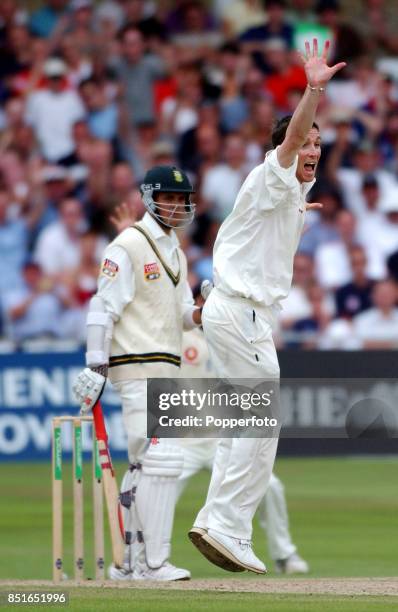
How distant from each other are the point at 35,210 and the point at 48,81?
5.94 ft

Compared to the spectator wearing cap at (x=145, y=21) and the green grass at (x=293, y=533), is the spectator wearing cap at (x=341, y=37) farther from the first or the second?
the green grass at (x=293, y=533)

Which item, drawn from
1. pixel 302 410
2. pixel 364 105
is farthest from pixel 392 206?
pixel 302 410

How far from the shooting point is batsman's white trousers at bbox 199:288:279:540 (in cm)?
774

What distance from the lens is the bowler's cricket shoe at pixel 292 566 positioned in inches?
386

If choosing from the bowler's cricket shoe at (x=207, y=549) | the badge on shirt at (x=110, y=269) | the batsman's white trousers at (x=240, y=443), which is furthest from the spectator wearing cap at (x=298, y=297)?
the bowler's cricket shoe at (x=207, y=549)

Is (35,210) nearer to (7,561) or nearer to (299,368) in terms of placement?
(299,368)

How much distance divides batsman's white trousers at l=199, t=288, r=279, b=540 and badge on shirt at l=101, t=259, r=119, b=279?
3.50 feet

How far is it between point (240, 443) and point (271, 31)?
39.9ft

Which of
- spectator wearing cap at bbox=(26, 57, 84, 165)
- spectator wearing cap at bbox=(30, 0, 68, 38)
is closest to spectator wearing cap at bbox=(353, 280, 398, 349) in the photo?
spectator wearing cap at bbox=(26, 57, 84, 165)

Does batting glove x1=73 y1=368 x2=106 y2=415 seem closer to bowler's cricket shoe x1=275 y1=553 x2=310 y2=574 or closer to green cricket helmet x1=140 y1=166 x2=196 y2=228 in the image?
green cricket helmet x1=140 y1=166 x2=196 y2=228

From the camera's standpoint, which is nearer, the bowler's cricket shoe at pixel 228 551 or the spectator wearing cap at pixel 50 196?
the bowler's cricket shoe at pixel 228 551

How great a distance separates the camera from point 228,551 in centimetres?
770

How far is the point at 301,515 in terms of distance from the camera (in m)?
12.8

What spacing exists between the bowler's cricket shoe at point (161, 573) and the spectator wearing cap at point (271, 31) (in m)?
11.3
